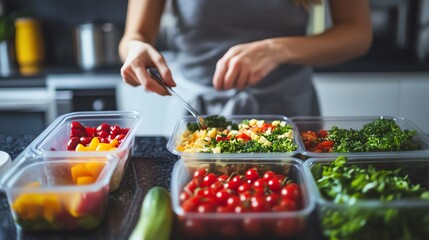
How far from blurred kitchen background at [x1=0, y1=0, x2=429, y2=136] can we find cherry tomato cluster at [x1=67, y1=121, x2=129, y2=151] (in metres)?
1.08

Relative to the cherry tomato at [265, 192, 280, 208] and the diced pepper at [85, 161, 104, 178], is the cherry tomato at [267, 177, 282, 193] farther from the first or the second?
the diced pepper at [85, 161, 104, 178]

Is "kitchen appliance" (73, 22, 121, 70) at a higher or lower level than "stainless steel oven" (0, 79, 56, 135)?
higher

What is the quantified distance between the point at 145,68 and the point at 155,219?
540mm

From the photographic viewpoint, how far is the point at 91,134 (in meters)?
1.21

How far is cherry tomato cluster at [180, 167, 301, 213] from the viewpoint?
862 millimetres

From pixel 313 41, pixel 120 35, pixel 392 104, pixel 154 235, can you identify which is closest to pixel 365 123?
pixel 313 41

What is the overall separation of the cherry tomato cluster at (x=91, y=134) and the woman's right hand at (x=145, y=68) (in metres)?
0.14

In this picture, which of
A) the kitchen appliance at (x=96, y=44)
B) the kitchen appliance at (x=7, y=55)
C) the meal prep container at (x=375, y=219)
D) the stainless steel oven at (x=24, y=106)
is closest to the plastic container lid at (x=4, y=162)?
the meal prep container at (x=375, y=219)

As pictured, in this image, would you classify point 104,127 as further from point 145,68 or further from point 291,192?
point 291,192

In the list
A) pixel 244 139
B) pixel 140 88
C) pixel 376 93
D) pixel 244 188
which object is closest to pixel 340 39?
pixel 244 139

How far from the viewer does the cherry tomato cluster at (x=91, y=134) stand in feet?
3.76

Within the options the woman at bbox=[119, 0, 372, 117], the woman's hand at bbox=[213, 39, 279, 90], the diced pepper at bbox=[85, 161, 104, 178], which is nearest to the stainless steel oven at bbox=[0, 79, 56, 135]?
the woman at bbox=[119, 0, 372, 117]

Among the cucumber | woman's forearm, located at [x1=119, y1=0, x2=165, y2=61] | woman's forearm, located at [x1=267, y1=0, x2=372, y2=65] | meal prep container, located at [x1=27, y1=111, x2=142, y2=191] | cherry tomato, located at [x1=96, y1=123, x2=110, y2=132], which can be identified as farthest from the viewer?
woman's forearm, located at [x1=119, y1=0, x2=165, y2=61]

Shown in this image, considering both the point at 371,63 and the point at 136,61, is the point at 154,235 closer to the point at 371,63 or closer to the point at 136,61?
the point at 136,61
